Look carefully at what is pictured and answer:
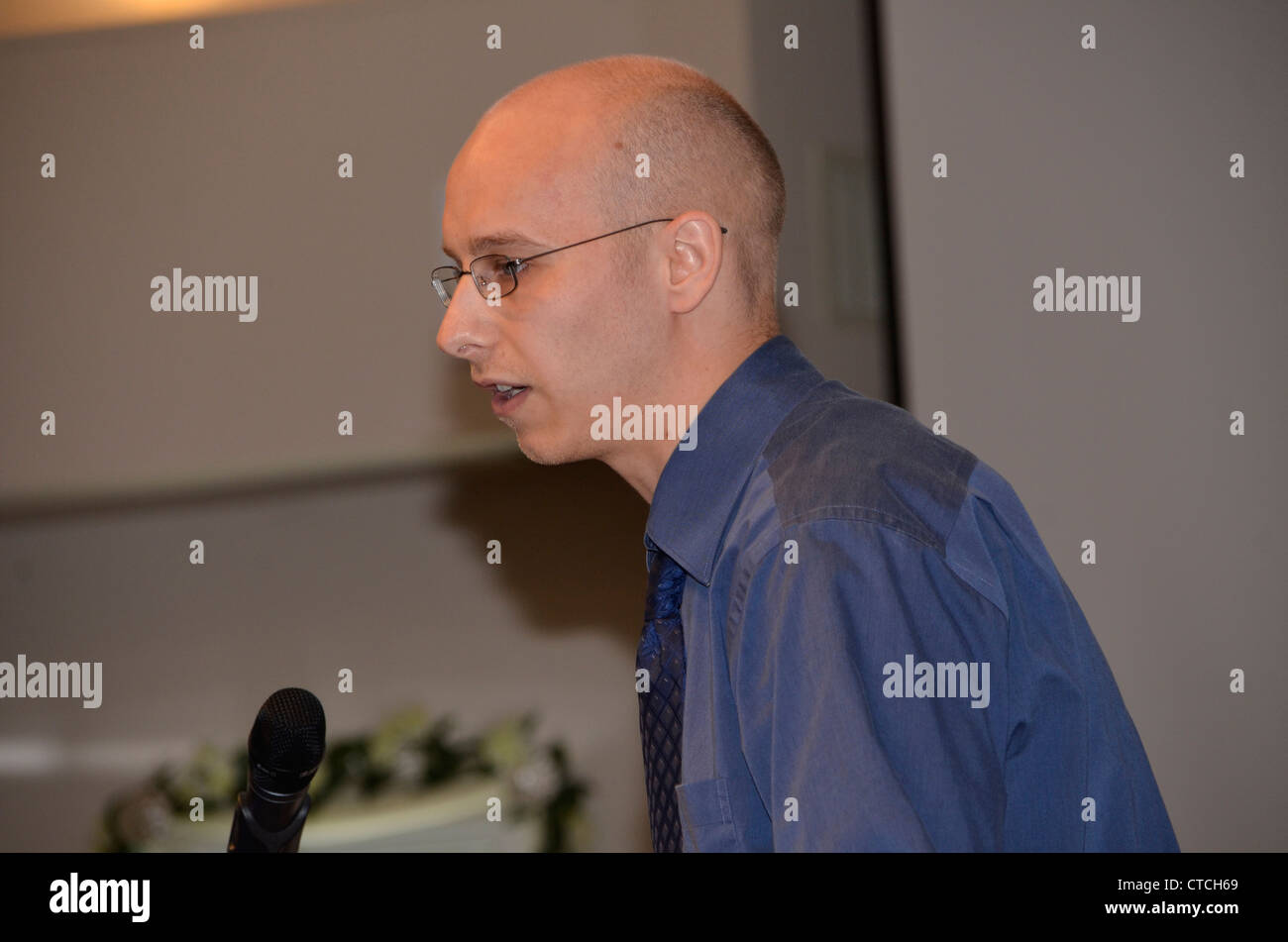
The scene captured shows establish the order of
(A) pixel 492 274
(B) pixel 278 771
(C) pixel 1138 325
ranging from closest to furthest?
(B) pixel 278 771, (A) pixel 492 274, (C) pixel 1138 325

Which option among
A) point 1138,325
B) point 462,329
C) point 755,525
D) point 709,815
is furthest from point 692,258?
point 1138,325

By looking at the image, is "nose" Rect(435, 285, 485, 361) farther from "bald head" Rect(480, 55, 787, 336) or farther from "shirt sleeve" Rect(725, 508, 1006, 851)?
"shirt sleeve" Rect(725, 508, 1006, 851)

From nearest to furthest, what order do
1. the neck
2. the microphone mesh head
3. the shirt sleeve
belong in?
the shirt sleeve → the microphone mesh head → the neck

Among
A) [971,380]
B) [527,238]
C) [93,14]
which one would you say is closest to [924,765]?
[527,238]

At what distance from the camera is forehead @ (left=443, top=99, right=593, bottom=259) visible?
3.34ft

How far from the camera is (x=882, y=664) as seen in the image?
661 mm

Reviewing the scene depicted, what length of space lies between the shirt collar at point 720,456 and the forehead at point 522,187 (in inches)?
A: 7.8

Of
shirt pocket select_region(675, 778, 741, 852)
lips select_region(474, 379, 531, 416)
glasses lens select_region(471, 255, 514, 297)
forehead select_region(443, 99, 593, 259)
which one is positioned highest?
forehead select_region(443, 99, 593, 259)

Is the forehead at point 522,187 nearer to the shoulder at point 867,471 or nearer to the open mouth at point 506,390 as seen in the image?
the open mouth at point 506,390

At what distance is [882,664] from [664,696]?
12.3 inches

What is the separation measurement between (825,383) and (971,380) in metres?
1.41

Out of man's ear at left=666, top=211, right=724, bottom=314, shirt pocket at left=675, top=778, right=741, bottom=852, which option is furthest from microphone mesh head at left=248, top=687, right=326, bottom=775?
man's ear at left=666, top=211, right=724, bottom=314

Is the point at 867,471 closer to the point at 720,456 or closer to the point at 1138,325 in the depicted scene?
the point at 720,456
